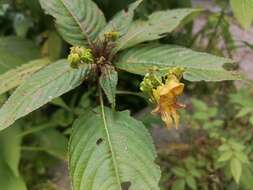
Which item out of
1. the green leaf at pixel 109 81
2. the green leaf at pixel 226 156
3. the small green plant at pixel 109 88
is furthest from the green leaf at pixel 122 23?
the green leaf at pixel 226 156

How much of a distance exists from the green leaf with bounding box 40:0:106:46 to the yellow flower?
349 millimetres

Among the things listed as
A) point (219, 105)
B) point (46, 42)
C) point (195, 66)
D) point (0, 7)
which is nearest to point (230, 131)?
point (219, 105)

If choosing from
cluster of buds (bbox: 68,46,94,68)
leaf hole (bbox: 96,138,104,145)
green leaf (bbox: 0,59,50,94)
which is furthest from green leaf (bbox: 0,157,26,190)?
cluster of buds (bbox: 68,46,94,68)

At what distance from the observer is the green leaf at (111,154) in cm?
105

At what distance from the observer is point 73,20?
4.28ft

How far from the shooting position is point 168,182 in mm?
1603

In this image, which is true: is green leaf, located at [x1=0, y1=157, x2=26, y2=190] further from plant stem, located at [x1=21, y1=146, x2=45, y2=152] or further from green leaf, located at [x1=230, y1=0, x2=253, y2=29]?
green leaf, located at [x1=230, y1=0, x2=253, y2=29]

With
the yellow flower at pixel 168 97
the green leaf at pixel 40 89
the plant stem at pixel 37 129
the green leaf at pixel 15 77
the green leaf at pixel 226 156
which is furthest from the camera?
the plant stem at pixel 37 129

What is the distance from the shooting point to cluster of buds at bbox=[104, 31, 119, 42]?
1.20 meters

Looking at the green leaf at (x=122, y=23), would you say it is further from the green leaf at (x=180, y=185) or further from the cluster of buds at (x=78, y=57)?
the green leaf at (x=180, y=185)

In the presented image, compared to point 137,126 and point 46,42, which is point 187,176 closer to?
point 137,126

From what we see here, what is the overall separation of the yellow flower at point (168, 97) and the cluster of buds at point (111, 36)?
0.24 meters

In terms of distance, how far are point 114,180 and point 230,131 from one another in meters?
0.74

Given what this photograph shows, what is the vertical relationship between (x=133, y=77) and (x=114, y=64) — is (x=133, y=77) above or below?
below
